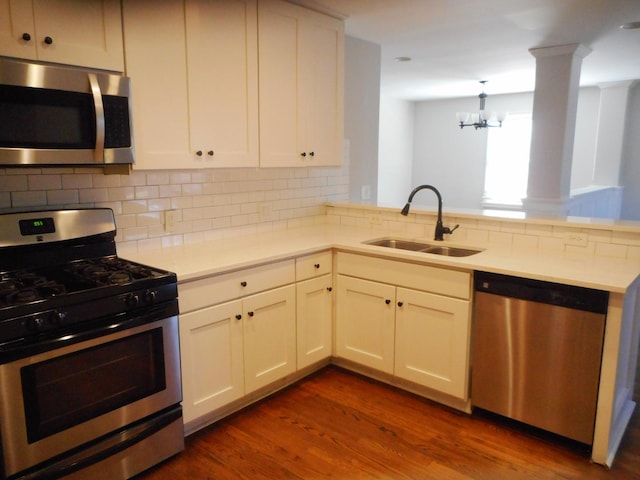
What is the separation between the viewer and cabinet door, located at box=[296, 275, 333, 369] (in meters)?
2.83

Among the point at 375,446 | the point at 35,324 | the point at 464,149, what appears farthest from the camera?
the point at 464,149

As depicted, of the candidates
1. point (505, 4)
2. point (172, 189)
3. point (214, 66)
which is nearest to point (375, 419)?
point (172, 189)

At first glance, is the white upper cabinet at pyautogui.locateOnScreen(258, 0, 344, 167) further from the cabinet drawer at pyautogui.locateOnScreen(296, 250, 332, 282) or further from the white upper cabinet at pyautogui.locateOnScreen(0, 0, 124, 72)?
the white upper cabinet at pyautogui.locateOnScreen(0, 0, 124, 72)

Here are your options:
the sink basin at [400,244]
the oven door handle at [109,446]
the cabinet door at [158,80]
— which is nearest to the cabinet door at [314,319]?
the sink basin at [400,244]

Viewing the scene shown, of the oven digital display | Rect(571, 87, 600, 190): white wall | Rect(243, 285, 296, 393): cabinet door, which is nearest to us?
the oven digital display

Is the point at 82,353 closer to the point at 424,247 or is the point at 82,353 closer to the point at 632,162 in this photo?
the point at 424,247

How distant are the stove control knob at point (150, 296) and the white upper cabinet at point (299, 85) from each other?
1136 mm

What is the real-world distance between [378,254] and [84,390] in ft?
5.33

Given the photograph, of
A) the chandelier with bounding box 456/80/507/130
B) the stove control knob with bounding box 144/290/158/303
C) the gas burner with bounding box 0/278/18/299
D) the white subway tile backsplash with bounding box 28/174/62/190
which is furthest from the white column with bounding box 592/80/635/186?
the gas burner with bounding box 0/278/18/299

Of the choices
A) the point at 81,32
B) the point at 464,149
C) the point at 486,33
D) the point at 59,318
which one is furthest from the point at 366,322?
the point at 464,149

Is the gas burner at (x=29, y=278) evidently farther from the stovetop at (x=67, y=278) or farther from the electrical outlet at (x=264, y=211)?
the electrical outlet at (x=264, y=211)

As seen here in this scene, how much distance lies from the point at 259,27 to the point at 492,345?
214 cm

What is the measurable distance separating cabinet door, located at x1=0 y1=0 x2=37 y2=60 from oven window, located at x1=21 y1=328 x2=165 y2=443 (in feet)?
3.82

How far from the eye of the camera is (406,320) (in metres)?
2.71
